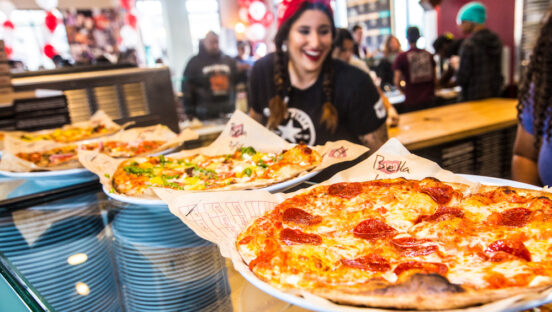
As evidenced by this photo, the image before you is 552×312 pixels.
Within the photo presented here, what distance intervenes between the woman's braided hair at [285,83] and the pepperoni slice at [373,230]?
1.69 m

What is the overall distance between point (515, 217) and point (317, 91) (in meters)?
1.91

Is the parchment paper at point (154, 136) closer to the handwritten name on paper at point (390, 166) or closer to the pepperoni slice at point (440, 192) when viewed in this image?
the handwritten name on paper at point (390, 166)

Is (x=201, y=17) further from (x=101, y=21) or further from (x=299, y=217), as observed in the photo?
(x=299, y=217)

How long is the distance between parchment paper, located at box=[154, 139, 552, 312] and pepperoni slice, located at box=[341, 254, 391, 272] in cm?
14

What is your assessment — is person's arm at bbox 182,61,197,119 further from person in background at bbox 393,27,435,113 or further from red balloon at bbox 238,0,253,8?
red balloon at bbox 238,0,253,8

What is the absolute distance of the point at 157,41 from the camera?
47.0 feet

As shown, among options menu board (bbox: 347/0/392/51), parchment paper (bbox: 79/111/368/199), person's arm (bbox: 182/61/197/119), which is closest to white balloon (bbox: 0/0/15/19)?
person's arm (bbox: 182/61/197/119)

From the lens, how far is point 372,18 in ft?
40.1

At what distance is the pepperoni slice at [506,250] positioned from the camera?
805mm

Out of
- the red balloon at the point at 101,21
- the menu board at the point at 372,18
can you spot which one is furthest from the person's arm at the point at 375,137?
the red balloon at the point at 101,21

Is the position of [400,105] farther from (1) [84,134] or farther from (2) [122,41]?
(2) [122,41]

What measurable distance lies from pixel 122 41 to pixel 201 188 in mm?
12581

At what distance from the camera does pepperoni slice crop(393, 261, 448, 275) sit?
0.78 meters

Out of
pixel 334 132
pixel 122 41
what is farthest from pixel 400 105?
pixel 122 41
